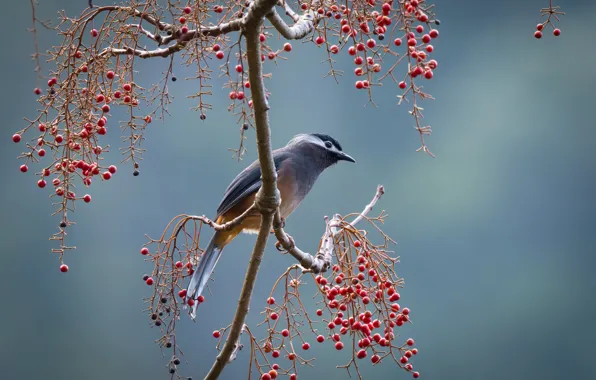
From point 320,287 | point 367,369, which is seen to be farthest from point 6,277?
point 320,287

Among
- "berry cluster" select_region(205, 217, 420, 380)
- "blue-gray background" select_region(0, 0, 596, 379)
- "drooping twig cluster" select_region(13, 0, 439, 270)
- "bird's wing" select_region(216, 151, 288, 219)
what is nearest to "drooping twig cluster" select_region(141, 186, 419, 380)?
"berry cluster" select_region(205, 217, 420, 380)

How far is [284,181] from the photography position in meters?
3.89

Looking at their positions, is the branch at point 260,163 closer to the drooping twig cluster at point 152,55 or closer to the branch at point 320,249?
the drooping twig cluster at point 152,55

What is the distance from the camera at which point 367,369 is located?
14.7 metres

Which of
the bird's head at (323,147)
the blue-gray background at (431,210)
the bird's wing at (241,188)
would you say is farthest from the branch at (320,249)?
the blue-gray background at (431,210)

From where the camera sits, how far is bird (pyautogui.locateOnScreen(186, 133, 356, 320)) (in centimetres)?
364

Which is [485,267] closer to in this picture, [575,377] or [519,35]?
[575,377]

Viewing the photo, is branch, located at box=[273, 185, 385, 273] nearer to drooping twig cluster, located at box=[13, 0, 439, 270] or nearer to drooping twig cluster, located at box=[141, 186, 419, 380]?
drooping twig cluster, located at box=[141, 186, 419, 380]

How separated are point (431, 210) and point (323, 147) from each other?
30.8 feet

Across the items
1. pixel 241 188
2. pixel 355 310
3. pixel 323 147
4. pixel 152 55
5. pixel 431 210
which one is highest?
pixel 431 210

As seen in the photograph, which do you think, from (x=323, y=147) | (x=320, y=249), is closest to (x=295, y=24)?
(x=320, y=249)

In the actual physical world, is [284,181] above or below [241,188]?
above

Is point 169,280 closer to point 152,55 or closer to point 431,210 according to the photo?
point 152,55

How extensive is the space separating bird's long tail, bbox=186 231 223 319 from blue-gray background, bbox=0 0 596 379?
23.8 ft
